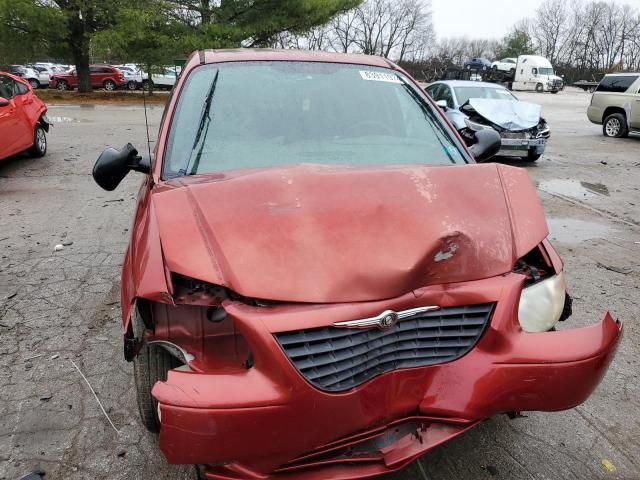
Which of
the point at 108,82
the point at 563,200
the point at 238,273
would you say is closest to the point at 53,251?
the point at 238,273

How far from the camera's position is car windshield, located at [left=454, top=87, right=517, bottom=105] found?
12.0 metres

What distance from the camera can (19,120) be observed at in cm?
933

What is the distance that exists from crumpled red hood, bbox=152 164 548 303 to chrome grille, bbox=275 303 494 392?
0.39 feet

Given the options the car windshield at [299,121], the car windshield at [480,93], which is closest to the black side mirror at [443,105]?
the car windshield at [480,93]

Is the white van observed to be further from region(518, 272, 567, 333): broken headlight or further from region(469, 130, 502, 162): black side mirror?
region(518, 272, 567, 333): broken headlight

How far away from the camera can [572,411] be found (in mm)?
2875

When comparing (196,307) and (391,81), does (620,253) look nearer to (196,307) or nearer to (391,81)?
(391,81)

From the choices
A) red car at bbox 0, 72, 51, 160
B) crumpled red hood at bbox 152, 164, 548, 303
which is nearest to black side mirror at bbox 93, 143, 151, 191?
crumpled red hood at bbox 152, 164, 548, 303

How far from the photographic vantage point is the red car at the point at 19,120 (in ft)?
28.8

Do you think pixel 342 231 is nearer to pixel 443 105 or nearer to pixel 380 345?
pixel 380 345

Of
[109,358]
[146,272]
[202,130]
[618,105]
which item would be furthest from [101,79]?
[146,272]

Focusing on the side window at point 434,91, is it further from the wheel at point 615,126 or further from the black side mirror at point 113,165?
the black side mirror at point 113,165

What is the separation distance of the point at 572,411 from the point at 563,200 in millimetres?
5515

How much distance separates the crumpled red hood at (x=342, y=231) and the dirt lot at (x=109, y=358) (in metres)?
1.09
